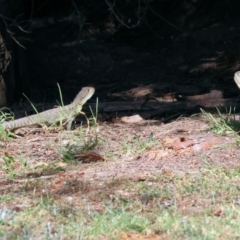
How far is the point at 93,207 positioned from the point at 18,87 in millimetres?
5340

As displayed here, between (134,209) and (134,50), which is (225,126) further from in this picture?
(134,50)

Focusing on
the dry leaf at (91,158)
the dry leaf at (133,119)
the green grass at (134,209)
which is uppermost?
the green grass at (134,209)

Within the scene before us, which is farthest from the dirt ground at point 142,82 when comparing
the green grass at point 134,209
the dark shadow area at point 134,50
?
the green grass at point 134,209

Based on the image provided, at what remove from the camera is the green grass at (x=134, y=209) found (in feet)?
15.0

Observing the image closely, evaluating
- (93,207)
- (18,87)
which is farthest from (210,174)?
(18,87)

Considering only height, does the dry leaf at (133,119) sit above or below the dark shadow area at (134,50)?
above

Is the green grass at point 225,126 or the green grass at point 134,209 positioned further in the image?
the green grass at point 225,126

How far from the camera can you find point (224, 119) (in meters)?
7.42

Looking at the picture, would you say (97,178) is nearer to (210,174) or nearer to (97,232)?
(210,174)

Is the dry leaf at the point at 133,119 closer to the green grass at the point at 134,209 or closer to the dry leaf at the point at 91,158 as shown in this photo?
the dry leaf at the point at 91,158

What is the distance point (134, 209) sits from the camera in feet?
16.6

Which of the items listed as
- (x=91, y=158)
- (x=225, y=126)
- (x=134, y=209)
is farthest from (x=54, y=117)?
(x=134, y=209)

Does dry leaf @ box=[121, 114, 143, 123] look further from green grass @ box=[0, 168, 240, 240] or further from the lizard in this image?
green grass @ box=[0, 168, 240, 240]

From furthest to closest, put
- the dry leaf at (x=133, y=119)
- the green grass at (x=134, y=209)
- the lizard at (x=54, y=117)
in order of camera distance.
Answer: the dry leaf at (x=133, y=119), the lizard at (x=54, y=117), the green grass at (x=134, y=209)
